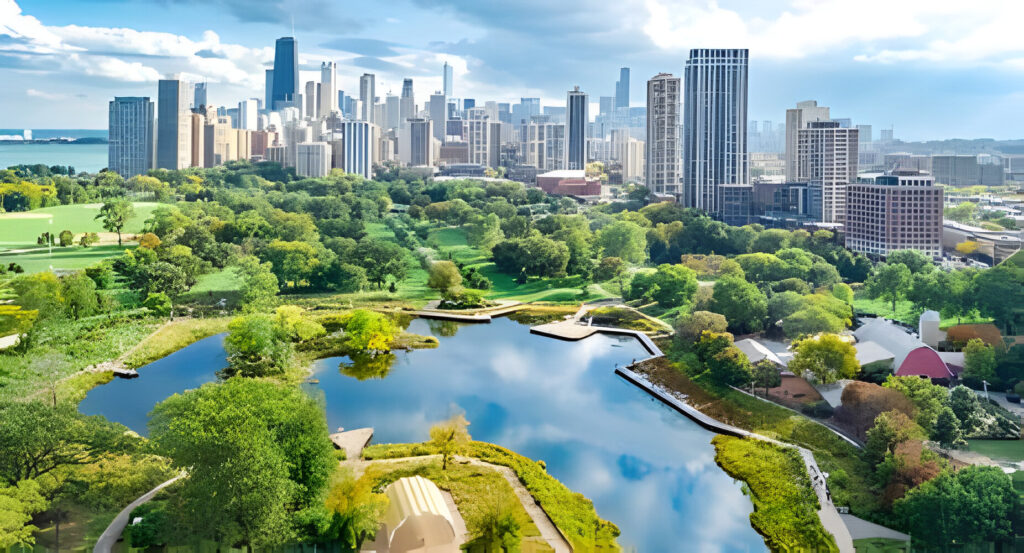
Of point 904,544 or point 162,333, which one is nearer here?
point 904,544

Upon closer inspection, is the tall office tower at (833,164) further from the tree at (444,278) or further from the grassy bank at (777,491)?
the grassy bank at (777,491)

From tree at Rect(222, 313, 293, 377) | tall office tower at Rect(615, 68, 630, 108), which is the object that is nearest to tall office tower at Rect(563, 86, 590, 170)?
tall office tower at Rect(615, 68, 630, 108)

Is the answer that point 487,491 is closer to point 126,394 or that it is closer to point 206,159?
point 126,394

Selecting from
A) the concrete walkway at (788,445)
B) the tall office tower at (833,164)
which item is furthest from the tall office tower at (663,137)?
the concrete walkway at (788,445)

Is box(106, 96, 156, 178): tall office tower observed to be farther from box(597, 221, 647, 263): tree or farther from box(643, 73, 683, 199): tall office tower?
box(643, 73, 683, 199): tall office tower

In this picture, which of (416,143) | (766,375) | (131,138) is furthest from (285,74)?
(766,375)

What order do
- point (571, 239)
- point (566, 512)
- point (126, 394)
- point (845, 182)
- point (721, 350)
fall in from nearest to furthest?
point (566, 512) < point (126, 394) < point (721, 350) < point (571, 239) < point (845, 182)

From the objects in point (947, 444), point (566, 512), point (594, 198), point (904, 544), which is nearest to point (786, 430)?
point (947, 444)
